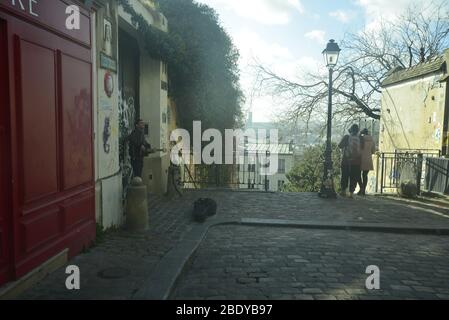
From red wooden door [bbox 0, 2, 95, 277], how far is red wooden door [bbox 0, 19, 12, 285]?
5cm

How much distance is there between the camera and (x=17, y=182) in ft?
13.2

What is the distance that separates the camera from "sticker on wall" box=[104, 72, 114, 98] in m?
6.42

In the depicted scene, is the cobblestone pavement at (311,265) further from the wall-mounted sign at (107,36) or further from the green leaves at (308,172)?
the green leaves at (308,172)

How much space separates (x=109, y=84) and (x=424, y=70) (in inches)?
507

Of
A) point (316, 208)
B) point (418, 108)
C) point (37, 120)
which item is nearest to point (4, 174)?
point (37, 120)

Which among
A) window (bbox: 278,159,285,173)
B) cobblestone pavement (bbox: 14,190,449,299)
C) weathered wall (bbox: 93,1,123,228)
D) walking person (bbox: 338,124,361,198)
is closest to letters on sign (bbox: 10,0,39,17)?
weathered wall (bbox: 93,1,123,228)

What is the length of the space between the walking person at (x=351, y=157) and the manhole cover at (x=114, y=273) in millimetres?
7702

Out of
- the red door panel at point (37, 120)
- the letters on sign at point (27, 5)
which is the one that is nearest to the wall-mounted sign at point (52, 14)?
the letters on sign at point (27, 5)

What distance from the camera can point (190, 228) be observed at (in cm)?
724

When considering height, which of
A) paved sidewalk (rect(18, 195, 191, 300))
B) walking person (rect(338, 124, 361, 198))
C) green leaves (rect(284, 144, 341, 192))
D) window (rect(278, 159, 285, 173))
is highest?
walking person (rect(338, 124, 361, 198))

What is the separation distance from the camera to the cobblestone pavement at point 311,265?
177 inches

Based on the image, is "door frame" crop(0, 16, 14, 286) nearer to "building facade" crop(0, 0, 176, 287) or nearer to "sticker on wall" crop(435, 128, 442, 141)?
"building facade" crop(0, 0, 176, 287)

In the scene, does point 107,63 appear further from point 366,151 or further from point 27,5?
point 366,151
